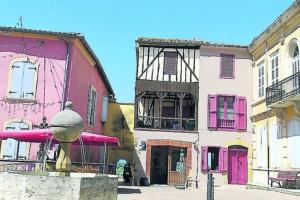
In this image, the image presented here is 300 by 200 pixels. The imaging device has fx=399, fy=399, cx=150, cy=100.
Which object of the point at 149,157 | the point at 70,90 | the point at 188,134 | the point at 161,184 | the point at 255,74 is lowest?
the point at 161,184

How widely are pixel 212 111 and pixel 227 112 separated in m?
1.02

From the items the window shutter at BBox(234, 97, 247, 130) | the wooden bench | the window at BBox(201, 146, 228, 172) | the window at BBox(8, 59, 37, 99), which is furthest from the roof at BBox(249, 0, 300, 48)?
the window at BBox(8, 59, 37, 99)

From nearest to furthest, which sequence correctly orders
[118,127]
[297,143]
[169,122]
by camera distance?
[297,143] < [169,122] < [118,127]

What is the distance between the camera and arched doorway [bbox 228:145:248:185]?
2280 cm

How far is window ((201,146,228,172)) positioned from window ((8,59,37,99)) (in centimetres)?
1026

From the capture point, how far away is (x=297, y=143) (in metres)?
16.9

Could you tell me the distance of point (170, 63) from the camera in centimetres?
2392

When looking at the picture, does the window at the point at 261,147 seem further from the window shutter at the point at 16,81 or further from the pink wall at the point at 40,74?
the window shutter at the point at 16,81

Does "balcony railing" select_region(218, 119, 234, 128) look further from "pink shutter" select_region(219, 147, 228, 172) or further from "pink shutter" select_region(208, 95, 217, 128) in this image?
"pink shutter" select_region(219, 147, 228, 172)

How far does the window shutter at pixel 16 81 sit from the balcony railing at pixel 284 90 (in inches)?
447

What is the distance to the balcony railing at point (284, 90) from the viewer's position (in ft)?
53.4

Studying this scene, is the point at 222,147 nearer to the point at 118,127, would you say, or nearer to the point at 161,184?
the point at 161,184

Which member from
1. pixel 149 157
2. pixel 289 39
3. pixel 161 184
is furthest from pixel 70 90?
pixel 289 39

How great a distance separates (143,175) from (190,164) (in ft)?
8.95
